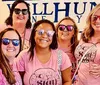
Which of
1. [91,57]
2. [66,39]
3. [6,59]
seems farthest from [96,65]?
[6,59]

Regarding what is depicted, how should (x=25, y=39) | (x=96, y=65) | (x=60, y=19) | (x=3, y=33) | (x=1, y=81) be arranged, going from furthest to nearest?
(x=60, y=19) → (x=25, y=39) → (x=96, y=65) → (x=3, y=33) → (x=1, y=81)

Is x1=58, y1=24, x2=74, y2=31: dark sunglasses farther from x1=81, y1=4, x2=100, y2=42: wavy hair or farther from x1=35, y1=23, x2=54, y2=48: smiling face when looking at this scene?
Result: x1=35, y1=23, x2=54, y2=48: smiling face

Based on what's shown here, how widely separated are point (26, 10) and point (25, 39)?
0.78ft

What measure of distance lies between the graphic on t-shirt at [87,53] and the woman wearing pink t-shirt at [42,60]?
0.24 metres

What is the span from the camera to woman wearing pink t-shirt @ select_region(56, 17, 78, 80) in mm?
2377

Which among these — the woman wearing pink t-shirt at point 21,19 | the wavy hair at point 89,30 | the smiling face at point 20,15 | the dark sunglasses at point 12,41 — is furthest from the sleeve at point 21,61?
the wavy hair at point 89,30

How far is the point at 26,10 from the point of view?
2365 mm

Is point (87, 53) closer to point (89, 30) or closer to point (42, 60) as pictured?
point (89, 30)

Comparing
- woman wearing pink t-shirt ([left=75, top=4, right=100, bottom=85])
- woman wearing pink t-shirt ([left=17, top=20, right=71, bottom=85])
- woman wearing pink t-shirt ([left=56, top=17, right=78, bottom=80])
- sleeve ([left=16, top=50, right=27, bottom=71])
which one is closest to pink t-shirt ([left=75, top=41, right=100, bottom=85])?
woman wearing pink t-shirt ([left=75, top=4, right=100, bottom=85])

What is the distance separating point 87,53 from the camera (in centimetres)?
227

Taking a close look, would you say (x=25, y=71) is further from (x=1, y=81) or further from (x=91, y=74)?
(x=91, y=74)

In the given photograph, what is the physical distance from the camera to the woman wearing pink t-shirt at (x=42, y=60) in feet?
6.60

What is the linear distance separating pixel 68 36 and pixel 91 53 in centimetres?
27

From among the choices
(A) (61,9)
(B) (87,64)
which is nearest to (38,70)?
(B) (87,64)
